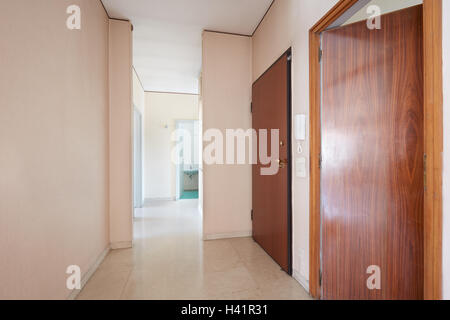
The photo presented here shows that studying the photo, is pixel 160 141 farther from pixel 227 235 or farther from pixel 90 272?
pixel 90 272

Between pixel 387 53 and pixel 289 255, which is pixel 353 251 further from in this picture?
pixel 387 53

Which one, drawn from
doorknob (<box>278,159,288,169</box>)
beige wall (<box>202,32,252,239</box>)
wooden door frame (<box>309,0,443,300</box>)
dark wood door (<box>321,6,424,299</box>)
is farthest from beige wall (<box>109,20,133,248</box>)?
wooden door frame (<box>309,0,443,300</box>)

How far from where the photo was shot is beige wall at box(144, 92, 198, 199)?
5.33 meters

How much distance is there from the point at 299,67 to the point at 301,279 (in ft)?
6.20

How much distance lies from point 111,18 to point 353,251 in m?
3.56

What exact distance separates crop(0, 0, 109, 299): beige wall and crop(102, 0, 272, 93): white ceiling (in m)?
0.58

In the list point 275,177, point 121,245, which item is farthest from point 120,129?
point 275,177

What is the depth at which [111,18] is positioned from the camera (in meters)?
2.58

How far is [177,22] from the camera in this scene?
2.65 m

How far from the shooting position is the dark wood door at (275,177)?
2.01 meters

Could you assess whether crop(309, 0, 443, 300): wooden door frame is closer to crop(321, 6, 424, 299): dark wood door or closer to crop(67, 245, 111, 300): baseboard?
crop(321, 6, 424, 299): dark wood door

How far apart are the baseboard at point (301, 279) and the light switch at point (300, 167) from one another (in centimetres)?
88

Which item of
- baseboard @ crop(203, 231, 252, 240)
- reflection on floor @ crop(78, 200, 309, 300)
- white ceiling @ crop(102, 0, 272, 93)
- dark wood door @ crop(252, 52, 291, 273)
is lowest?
reflection on floor @ crop(78, 200, 309, 300)

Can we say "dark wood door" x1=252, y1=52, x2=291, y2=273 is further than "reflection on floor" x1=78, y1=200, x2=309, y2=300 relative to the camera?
Yes
